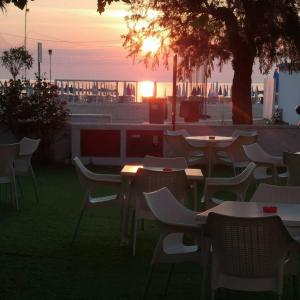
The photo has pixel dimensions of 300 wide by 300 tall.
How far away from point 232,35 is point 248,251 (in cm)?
1039

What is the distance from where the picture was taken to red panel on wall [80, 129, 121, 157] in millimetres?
11742

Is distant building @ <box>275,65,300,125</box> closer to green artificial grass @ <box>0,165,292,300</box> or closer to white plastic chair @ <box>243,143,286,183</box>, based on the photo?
white plastic chair @ <box>243,143,286,183</box>

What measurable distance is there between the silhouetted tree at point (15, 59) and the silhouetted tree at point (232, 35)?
14.9m

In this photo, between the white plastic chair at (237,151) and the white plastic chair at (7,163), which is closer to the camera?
the white plastic chair at (7,163)

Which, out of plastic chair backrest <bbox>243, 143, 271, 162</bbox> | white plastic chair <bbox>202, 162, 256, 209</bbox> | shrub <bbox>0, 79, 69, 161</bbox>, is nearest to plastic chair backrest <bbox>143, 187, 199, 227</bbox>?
white plastic chair <bbox>202, 162, 256, 209</bbox>

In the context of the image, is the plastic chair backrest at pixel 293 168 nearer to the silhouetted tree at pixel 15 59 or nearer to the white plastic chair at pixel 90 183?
the white plastic chair at pixel 90 183

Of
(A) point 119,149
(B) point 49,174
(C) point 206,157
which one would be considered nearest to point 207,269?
(C) point 206,157

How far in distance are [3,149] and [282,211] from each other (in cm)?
399

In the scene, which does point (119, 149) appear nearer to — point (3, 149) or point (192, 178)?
point (3, 149)

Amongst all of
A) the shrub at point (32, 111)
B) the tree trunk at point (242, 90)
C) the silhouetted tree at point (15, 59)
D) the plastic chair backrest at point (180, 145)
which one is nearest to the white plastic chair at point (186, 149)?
the plastic chair backrest at point (180, 145)

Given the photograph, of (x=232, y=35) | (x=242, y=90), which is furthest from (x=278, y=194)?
(x=242, y=90)

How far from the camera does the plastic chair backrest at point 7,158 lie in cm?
732

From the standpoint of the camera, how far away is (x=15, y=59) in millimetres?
29047

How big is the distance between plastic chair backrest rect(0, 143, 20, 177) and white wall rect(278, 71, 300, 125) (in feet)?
46.5
